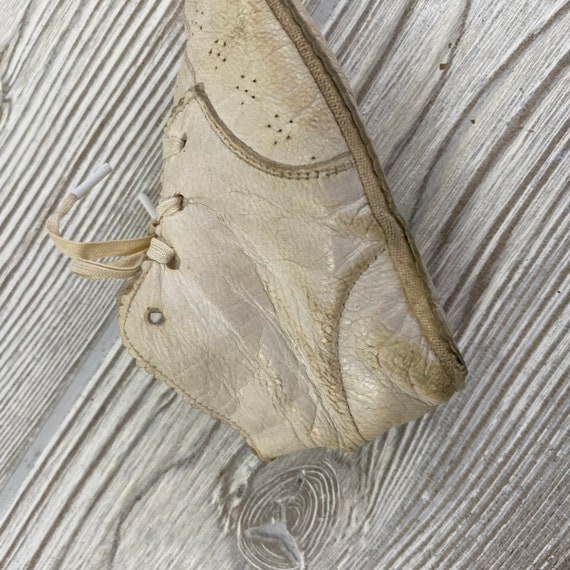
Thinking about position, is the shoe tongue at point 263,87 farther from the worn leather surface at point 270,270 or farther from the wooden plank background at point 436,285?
the wooden plank background at point 436,285

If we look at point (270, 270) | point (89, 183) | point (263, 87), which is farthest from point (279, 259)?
point (89, 183)

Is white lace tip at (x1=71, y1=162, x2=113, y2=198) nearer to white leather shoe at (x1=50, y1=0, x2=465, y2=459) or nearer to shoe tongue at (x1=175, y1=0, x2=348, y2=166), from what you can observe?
white leather shoe at (x1=50, y1=0, x2=465, y2=459)

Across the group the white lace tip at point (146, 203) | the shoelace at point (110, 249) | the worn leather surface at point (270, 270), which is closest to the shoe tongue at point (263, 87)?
the worn leather surface at point (270, 270)

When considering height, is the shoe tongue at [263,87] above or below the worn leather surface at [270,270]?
above

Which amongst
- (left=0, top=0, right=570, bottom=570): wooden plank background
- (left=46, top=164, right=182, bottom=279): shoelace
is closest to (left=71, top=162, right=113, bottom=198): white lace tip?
(left=46, top=164, right=182, bottom=279): shoelace

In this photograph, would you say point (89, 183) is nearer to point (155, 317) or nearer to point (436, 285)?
point (155, 317)

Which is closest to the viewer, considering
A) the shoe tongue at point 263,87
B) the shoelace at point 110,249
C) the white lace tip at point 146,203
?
the shoe tongue at point 263,87

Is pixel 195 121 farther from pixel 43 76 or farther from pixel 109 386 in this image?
pixel 109 386
